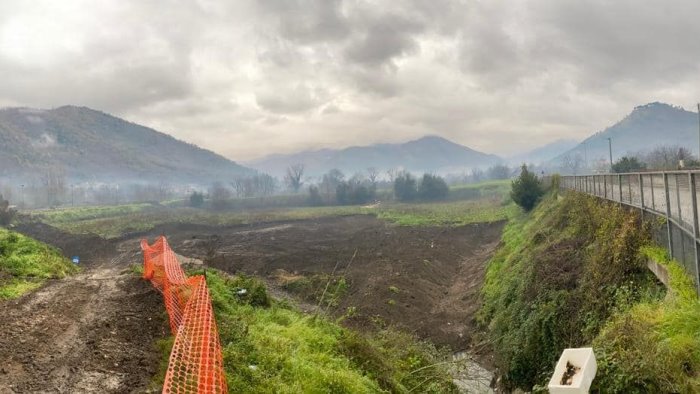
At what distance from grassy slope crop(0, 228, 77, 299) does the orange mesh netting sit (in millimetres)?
3279

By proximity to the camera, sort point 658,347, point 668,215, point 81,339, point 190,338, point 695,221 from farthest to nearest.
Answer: point 668,215
point 81,339
point 190,338
point 695,221
point 658,347

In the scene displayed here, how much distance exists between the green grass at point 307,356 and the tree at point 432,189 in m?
93.7

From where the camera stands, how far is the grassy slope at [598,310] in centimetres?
680

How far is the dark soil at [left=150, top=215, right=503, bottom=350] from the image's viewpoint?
18906 millimetres

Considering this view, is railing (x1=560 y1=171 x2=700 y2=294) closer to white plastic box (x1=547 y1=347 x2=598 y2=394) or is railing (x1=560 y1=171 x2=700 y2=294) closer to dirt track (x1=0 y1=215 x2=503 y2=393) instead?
white plastic box (x1=547 y1=347 x2=598 y2=394)

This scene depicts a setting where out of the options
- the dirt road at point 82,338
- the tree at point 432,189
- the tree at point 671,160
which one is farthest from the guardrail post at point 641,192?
the tree at point 432,189

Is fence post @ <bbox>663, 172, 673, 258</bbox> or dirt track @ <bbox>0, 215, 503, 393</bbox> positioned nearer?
dirt track @ <bbox>0, 215, 503, 393</bbox>

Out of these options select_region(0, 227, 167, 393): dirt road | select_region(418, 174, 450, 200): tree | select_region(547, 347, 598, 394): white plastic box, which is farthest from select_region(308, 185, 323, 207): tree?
select_region(547, 347, 598, 394): white plastic box

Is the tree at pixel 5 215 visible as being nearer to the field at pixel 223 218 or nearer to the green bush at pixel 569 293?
the field at pixel 223 218

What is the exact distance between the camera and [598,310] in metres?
10.7

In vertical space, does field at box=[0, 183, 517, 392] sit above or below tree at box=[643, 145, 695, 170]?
below

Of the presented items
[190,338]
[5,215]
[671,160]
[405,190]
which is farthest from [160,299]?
[405,190]

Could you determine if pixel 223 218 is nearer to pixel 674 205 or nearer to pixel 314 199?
pixel 314 199

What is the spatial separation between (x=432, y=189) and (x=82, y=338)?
102m
